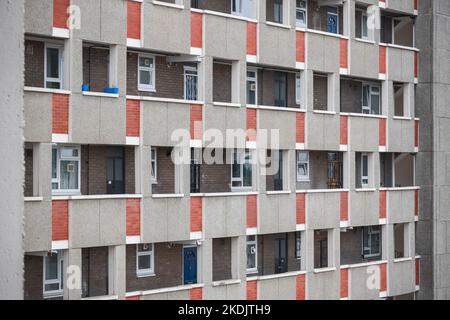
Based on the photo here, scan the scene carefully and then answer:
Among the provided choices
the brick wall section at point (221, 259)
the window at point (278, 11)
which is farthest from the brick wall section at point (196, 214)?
the window at point (278, 11)

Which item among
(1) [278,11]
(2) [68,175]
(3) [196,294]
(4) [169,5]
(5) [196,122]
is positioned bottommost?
(3) [196,294]

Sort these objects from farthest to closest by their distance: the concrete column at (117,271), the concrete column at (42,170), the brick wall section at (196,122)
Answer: the brick wall section at (196,122) → the concrete column at (117,271) → the concrete column at (42,170)

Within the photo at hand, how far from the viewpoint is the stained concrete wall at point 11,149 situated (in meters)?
18.4

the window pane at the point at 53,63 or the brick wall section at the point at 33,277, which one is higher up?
the window pane at the point at 53,63

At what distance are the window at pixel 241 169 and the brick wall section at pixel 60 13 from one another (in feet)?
24.5

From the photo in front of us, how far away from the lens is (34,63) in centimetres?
2139

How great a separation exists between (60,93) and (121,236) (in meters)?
4.02

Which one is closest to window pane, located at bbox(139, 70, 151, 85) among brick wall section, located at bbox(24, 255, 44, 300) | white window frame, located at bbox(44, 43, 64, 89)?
white window frame, located at bbox(44, 43, 64, 89)

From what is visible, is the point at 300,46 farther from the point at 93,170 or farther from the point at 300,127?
the point at 93,170

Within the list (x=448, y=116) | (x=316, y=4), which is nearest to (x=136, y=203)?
(x=316, y=4)

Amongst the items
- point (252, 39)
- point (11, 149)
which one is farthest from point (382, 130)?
point (11, 149)

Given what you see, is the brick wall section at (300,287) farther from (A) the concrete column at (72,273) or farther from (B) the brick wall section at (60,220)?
(B) the brick wall section at (60,220)

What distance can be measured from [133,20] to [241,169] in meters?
6.44

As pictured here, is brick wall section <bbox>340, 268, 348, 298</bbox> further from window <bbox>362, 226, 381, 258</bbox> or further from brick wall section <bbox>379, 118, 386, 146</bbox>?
brick wall section <bbox>379, 118, 386, 146</bbox>
